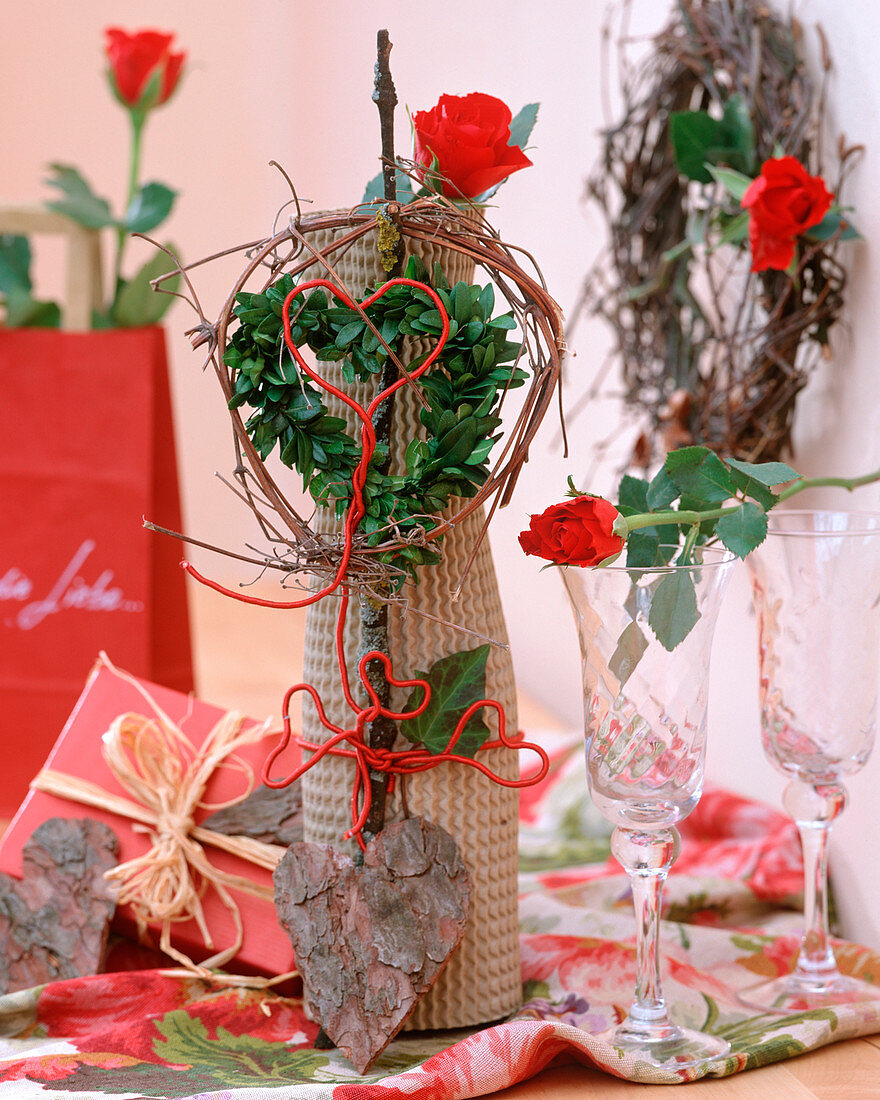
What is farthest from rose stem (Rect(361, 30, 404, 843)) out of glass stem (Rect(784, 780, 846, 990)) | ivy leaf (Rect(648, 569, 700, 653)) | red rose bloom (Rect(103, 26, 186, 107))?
red rose bloom (Rect(103, 26, 186, 107))

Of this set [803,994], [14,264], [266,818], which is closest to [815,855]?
[803,994]

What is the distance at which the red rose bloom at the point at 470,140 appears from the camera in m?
0.45

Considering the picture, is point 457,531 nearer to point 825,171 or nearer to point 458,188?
point 458,188

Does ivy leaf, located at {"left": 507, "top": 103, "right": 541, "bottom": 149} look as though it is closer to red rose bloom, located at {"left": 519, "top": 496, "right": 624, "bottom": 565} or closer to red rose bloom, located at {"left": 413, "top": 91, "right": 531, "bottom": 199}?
red rose bloom, located at {"left": 413, "top": 91, "right": 531, "bottom": 199}

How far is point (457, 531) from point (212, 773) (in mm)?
206

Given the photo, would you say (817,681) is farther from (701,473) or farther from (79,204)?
(79,204)

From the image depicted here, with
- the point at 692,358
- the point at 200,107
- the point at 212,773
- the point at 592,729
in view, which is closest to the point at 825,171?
the point at 692,358

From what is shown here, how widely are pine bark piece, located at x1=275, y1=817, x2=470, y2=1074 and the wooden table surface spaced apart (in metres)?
0.06

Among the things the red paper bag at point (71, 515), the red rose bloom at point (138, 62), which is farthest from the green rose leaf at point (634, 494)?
the red rose bloom at point (138, 62)

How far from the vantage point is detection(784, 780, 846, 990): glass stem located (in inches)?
22.4

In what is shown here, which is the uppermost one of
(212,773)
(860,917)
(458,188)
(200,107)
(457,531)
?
(200,107)

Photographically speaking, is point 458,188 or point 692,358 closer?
point 458,188

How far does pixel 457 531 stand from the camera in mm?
503

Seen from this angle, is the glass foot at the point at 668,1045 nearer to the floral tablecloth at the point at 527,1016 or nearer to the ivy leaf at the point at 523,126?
the floral tablecloth at the point at 527,1016
